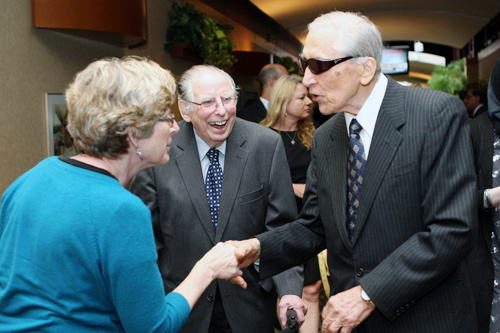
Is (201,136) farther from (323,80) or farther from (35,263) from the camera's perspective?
(35,263)

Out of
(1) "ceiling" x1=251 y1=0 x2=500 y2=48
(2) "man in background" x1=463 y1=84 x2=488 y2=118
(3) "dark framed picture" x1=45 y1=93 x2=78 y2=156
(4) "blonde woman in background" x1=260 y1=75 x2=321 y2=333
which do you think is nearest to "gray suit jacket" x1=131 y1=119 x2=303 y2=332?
(4) "blonde woman in background" x1=260 y1=75 x2=321 y2=333

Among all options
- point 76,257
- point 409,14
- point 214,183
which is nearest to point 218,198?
point 214,183

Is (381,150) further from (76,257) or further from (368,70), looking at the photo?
(76,257)

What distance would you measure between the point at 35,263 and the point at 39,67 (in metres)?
2.93

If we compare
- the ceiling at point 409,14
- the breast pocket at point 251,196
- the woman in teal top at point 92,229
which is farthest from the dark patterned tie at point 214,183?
the ceiling at point 409,14

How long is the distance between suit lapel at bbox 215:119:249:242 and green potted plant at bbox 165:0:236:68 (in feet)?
12.0

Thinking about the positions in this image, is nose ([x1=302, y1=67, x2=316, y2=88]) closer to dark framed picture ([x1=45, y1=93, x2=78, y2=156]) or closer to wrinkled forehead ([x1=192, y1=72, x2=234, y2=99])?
wrinkled forehead ([x1=192, y1=72, x2=234, y2=99])

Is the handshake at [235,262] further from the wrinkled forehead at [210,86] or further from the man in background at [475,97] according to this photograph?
the man in background at [475,97]

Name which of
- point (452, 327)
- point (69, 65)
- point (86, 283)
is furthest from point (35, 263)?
point (69, 65)

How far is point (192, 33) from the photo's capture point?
6.08 metres

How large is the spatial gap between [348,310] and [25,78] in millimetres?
2993

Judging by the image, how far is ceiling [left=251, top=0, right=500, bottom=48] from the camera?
1432 cm

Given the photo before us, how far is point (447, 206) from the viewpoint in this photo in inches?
69.6

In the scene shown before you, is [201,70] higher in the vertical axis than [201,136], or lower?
higher
